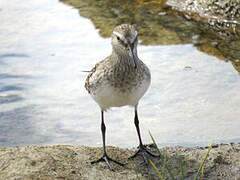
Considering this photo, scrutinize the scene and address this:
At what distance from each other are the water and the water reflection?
24 mm

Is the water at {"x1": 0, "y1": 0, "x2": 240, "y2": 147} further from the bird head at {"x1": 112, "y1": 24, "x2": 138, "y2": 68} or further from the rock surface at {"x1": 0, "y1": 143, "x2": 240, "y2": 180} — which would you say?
the bird head at {"x1": 112, "y1": 24, "x2": 138, "y2": 68}

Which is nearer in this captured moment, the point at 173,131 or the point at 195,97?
the point at 173,131

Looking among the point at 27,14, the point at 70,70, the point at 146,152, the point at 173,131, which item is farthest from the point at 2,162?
the point at 27,14

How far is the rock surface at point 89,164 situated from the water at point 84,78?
47.7 inches

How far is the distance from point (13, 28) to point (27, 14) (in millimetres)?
822

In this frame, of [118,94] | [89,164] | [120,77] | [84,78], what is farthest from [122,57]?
[84,78]

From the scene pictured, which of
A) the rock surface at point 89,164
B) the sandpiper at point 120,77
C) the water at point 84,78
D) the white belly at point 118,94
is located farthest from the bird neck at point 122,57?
the water at point 84,78

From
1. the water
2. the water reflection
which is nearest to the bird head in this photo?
the water

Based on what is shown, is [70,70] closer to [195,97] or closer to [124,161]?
[195,97]

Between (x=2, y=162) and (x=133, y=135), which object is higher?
(x=2, y=162)

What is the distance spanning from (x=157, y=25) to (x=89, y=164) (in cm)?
571

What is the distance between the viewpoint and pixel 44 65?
8.14 metres

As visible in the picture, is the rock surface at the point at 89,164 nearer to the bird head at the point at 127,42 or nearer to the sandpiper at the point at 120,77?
the sandpiper at the point at 120,77

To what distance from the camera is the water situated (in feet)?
20.9
